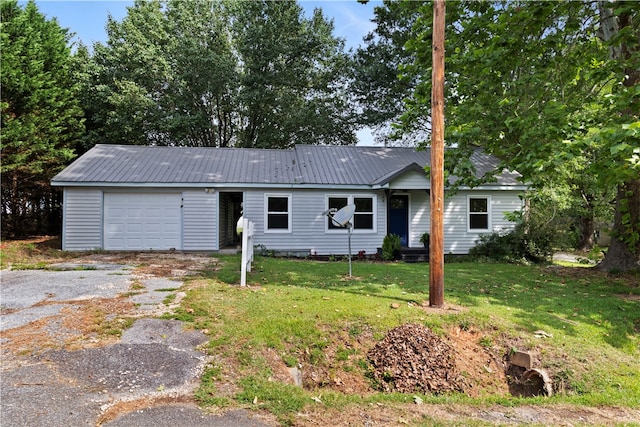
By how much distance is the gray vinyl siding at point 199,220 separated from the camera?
41.7ft

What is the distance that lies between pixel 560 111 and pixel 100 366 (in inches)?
305

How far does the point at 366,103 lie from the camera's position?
22.4 metres

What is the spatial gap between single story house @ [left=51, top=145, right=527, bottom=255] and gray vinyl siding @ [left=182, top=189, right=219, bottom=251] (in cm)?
3

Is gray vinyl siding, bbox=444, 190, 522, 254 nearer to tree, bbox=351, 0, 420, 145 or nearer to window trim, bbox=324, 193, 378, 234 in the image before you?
window trim, bbox=324, 193, 378, 234

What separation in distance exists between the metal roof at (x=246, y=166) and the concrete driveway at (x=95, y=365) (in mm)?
7339

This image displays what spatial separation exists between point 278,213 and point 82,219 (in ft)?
21.8

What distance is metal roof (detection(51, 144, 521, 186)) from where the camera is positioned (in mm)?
12570

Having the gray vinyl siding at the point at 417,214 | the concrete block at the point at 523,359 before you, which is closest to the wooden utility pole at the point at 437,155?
the concrete block at the point at 523,359

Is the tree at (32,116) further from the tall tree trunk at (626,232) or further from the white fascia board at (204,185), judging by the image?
the tall tree trunk at (626,232)

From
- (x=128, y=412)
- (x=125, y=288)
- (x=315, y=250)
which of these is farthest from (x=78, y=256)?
(x=128, y=412)

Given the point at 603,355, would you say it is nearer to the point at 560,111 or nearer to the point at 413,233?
the point at 560,111

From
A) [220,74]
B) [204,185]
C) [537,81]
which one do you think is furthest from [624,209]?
[220,74]

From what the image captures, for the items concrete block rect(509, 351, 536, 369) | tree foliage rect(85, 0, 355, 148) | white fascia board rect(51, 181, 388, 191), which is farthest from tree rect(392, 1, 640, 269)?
tree foliage rect(85, 0, 355, 148)

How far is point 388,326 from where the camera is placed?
4.74 metres
